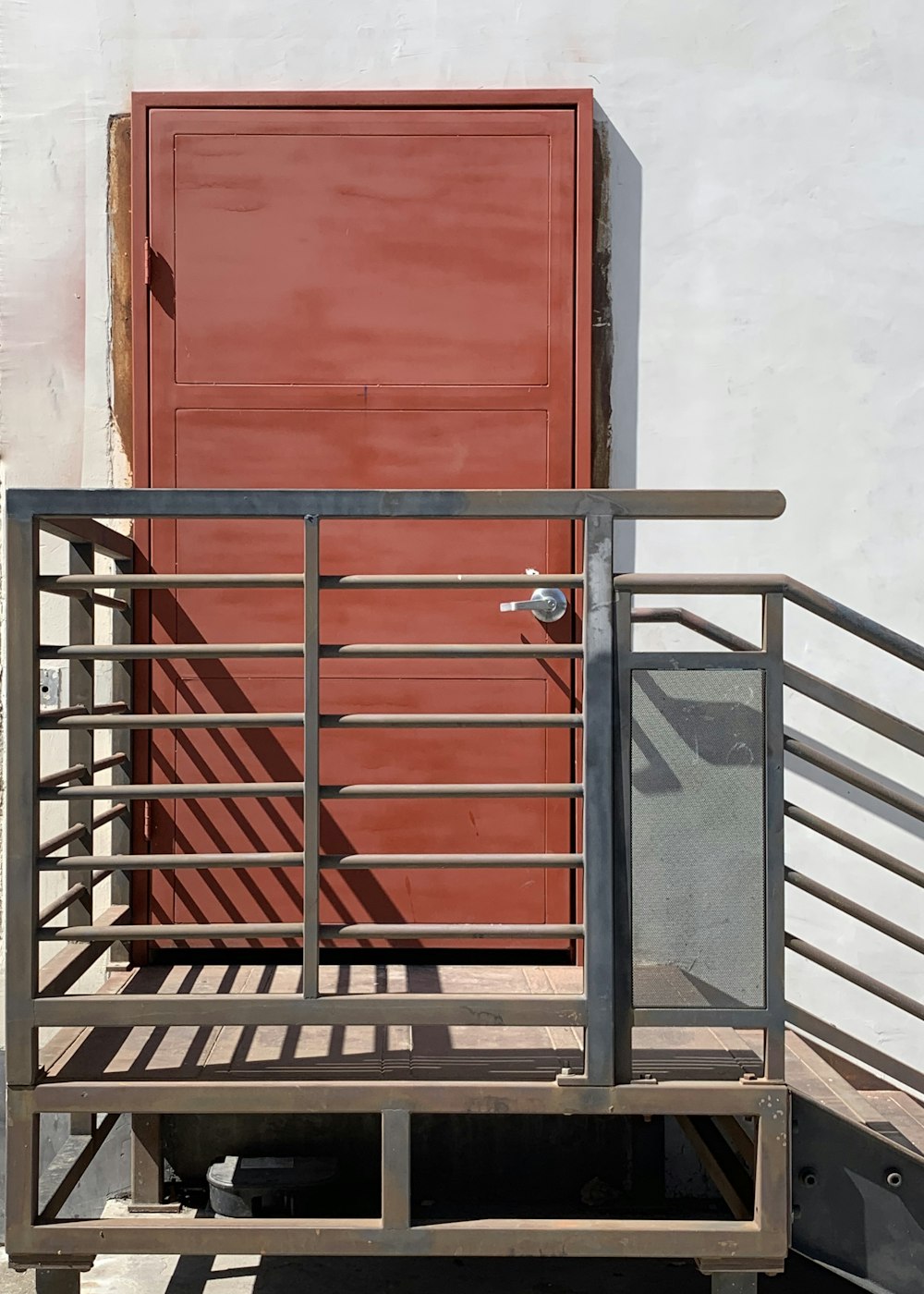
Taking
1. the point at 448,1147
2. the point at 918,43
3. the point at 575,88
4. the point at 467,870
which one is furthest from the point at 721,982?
the point at 918,43

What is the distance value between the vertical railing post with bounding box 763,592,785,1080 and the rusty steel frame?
0.09 ft

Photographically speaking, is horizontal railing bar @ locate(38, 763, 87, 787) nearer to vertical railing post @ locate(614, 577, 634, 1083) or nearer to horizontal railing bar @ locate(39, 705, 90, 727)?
horizontal railing bar @ locate(39, 705, 90, 727)

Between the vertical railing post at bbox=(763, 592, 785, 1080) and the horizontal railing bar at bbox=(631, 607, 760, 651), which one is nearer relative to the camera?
the vertical railing post at bbox=(763, 592, 785, 1080)

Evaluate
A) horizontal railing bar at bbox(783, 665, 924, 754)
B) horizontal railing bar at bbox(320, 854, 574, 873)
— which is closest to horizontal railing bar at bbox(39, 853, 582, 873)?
horizontal railing bar at bbox(320, 854, 574, 873)

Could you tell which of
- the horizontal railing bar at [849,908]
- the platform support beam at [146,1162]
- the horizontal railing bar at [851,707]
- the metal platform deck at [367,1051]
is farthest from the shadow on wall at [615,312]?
the platform support beam at [146,1162]

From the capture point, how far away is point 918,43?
3.88m

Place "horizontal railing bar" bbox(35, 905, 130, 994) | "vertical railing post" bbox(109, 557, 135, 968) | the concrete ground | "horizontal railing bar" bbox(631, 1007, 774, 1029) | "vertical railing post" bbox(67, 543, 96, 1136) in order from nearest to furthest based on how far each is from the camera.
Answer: "horizontal railing bar" bbox(631, 1007, 774, 1029), "horizontal railing bar" bbox(35, 905, 130, 994), "vertical railing post" bbox(67, 543, 96, 1136), the concrete ground, "vertical railing post" bbox(109, 557, 135, 968)

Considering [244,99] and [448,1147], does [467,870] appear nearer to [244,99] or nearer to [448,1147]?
[448,1147]

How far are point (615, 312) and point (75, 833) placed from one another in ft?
7.92

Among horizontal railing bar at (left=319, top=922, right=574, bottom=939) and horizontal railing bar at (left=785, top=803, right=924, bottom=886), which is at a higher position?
horizontal railing bar at (left=785, top=803, right=924, bottom=886)

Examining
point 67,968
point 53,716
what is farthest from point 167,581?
point 67,968

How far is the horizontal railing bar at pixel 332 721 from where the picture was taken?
2588 mm

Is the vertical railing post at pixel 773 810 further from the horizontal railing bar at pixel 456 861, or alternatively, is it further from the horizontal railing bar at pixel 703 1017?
the horizontal railing bar at pixel 456 861

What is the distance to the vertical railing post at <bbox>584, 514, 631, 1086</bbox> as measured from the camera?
2.58m
